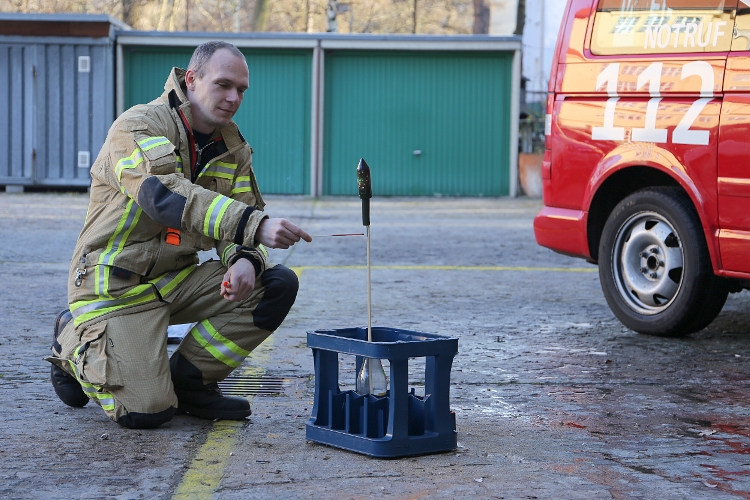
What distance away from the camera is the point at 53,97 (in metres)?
18.4

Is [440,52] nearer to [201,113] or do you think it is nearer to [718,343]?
[718,343]

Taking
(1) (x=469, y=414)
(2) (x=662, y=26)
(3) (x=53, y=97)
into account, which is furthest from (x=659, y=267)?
(3) (x=53, y=97)

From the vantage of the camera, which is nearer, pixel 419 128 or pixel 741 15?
pixel 741 15

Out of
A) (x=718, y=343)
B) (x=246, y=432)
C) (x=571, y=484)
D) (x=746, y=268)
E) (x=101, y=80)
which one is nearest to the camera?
(x=571, y=484)

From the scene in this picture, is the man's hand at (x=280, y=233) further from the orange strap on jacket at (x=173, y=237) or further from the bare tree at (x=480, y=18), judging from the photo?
the bare tree at (x=480, y=18)

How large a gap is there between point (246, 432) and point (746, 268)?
2.82 m

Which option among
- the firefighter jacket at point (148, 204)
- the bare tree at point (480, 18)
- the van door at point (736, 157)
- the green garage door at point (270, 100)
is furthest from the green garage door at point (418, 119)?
the firefighter jacket at point (148, 204)

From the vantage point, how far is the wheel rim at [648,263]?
598 cm

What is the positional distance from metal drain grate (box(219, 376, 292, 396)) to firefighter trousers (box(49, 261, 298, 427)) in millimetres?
374

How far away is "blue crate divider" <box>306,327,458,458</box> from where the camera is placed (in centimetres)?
356

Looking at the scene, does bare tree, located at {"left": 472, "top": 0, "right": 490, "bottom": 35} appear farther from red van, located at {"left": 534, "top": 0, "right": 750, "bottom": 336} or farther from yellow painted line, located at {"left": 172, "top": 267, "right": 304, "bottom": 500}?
yellow painted line, located at {"left": 172, "top": 267, "right": 304, "bottom": 500}

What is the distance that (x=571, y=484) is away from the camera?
10.9 ft

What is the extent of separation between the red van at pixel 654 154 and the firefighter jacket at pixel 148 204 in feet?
8.31

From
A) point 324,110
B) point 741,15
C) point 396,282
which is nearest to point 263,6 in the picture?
point 324,110
